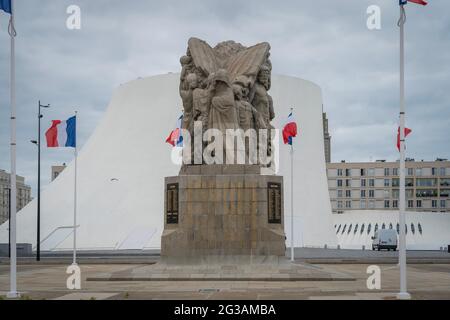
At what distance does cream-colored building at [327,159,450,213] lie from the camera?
3415 inches

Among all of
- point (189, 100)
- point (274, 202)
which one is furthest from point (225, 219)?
point (189, 100)

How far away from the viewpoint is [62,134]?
26500 millimetres

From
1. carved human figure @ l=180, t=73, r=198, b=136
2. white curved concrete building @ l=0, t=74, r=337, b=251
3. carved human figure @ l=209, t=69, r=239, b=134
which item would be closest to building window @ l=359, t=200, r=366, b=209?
white curved concrete building @ l=0, t=74, r=337, b=251

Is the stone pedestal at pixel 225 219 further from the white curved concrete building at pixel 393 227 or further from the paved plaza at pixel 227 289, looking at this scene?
the white curved concrete building at pixel 393 227

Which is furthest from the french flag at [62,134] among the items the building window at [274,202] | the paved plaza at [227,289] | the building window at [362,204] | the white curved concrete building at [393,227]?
the building window at [362,204]

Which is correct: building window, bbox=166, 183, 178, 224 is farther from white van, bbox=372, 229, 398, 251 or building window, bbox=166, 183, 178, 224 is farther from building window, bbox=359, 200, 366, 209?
building window, bbox=359, 200, 366, 209

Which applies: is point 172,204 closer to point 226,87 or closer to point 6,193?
point 226,87

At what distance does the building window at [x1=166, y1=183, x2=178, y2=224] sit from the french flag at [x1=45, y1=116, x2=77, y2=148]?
746cm

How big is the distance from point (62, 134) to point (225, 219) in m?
9.59

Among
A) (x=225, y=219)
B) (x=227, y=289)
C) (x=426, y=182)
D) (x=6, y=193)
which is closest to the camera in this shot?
(x=227, y=289)

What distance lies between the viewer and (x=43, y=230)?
1761 inches

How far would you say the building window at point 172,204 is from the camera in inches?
789
